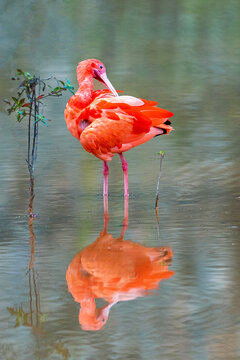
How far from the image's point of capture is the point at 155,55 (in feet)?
64.2

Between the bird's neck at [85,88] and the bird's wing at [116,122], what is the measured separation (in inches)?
9.5

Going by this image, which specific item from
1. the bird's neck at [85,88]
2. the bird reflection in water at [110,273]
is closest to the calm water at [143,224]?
the bird reflection in water at [110,273]

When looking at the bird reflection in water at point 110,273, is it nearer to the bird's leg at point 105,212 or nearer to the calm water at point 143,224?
the calm water at point 143,224

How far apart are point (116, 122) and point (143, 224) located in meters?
1.32

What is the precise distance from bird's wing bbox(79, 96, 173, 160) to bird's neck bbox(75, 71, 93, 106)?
24cm

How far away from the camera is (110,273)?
5.52 m

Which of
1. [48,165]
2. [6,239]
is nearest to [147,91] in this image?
[48,165]

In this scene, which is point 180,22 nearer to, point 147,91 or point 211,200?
point 147,91

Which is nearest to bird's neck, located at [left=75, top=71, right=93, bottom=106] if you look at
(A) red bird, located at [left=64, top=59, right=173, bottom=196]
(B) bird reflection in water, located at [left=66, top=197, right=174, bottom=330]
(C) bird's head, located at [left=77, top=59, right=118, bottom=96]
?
(C) bird's head, located at [left=77, top=59, right=118, bottom=96]

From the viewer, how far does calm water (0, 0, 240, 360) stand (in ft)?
14.3

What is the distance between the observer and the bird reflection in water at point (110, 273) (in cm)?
485

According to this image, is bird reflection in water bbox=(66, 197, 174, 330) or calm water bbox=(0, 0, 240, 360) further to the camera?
bird reflection in water bbox=(66, 197, 174, 330)

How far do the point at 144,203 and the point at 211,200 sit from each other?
59 centimetres

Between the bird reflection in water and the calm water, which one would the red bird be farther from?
the bird reflection in water
